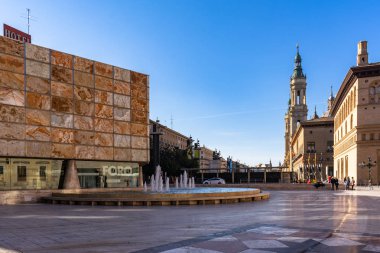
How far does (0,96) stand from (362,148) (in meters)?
53.0

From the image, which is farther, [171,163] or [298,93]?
[298,93]

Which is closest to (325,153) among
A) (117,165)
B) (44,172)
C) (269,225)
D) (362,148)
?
→ (362,148)

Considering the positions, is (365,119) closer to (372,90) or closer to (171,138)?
(372,90)

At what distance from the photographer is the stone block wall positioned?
2730 cm

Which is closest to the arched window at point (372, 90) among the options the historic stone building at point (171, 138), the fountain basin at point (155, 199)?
the fountain basin at point (155, 199)

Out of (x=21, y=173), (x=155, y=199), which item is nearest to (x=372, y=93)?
(x=155, y=199)

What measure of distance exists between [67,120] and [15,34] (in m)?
8.68

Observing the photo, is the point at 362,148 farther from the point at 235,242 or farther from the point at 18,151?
the point at 235,242

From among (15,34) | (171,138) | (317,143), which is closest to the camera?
(15,34)

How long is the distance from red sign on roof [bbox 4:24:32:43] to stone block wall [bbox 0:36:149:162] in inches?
193

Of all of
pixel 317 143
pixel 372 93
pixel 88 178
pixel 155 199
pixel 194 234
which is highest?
pixel 372 93

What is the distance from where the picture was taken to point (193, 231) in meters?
11.6

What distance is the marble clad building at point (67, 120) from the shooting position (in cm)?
2742

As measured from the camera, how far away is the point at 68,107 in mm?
30688
